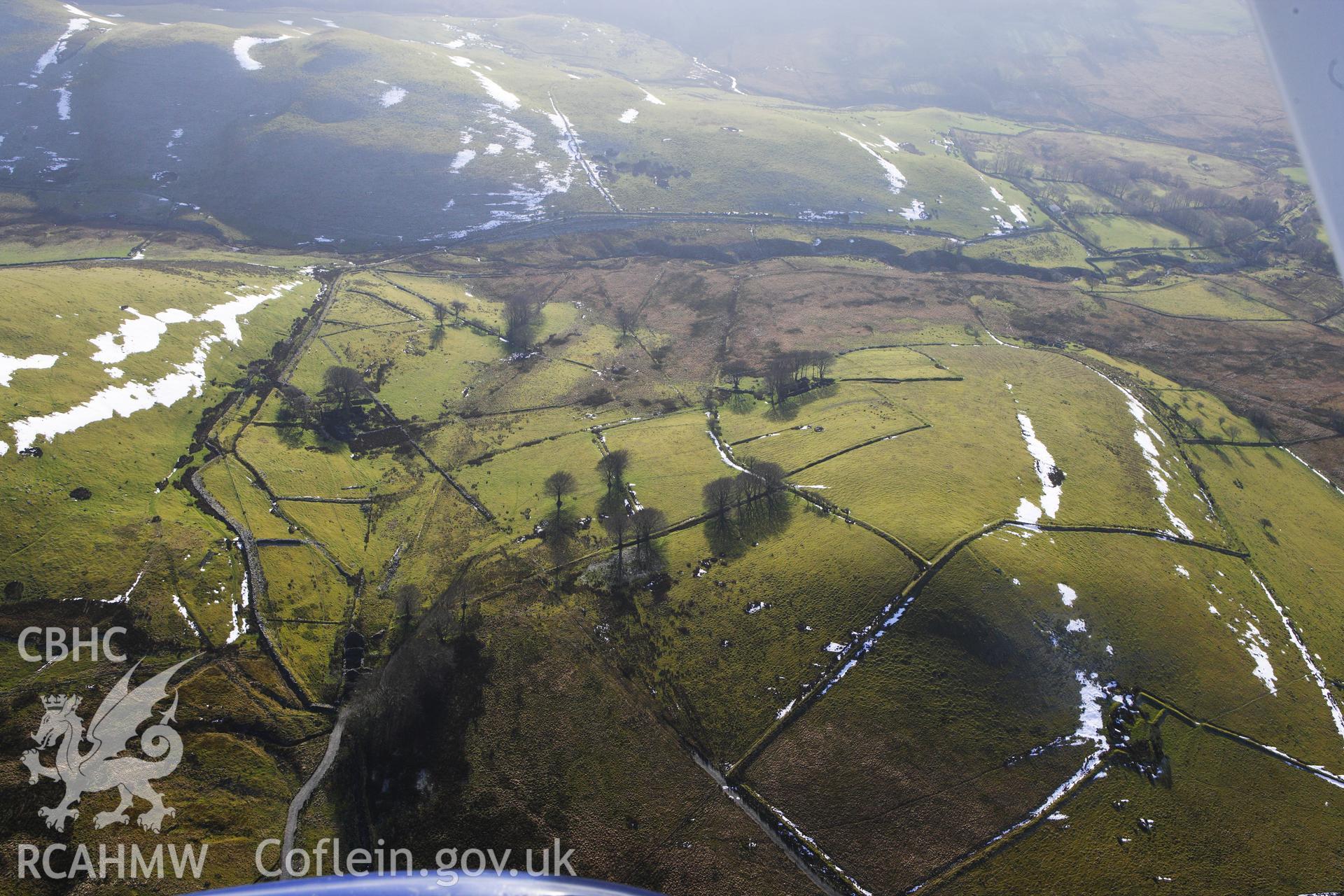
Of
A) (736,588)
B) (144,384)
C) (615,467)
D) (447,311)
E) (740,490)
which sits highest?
(740,490)

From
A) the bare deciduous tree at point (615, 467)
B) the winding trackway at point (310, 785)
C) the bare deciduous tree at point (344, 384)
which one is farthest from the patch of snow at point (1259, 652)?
the bare deciduous tree at point (344, 384)

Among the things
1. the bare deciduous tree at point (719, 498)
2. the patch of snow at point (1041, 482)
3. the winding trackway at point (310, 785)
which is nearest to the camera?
the winding trackway at point (310, 785)

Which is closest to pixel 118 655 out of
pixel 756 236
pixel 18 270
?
pixel 18 270

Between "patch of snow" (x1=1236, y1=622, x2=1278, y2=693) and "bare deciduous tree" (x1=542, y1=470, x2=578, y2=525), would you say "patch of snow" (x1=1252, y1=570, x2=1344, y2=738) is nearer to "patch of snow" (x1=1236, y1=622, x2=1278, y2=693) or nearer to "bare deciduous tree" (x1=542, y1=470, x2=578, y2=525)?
"patch of snow" (x1=1236, y1=622, x2=1278, y2=693)

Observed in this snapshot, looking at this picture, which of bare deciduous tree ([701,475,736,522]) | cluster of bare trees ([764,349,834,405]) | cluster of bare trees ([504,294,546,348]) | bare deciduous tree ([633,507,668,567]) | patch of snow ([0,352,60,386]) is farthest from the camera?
cluster of bare trees ([504,294,546,348])

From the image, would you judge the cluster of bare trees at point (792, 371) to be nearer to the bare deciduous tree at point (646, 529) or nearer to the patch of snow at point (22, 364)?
the bare deciduous tree at point (646, 529)

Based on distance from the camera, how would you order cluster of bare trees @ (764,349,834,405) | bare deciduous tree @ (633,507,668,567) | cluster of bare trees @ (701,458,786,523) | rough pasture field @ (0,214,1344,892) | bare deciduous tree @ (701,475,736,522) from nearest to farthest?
1. rough pasture field @ (0,214,1344,892)
2. bare deciduous tree @ (633,507,668,567)
3. bare deciduous tree @ (701,475,736,522)
4. cluster of bare trees @ (701,458,786,523)
5. cluster of bare trees @ (764,349,834,405)

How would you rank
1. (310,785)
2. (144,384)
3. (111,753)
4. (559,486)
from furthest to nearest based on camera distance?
(144,384) → (559,486) → (310,785) → (111,753)

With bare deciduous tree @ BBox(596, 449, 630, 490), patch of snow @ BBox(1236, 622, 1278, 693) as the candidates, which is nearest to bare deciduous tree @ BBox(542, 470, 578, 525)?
bare deciduous tree @ BBox(596, 449, 630, 490)

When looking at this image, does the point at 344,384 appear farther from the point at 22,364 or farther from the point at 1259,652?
the point at 1259,652

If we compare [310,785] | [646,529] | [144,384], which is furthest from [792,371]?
[144,384]
